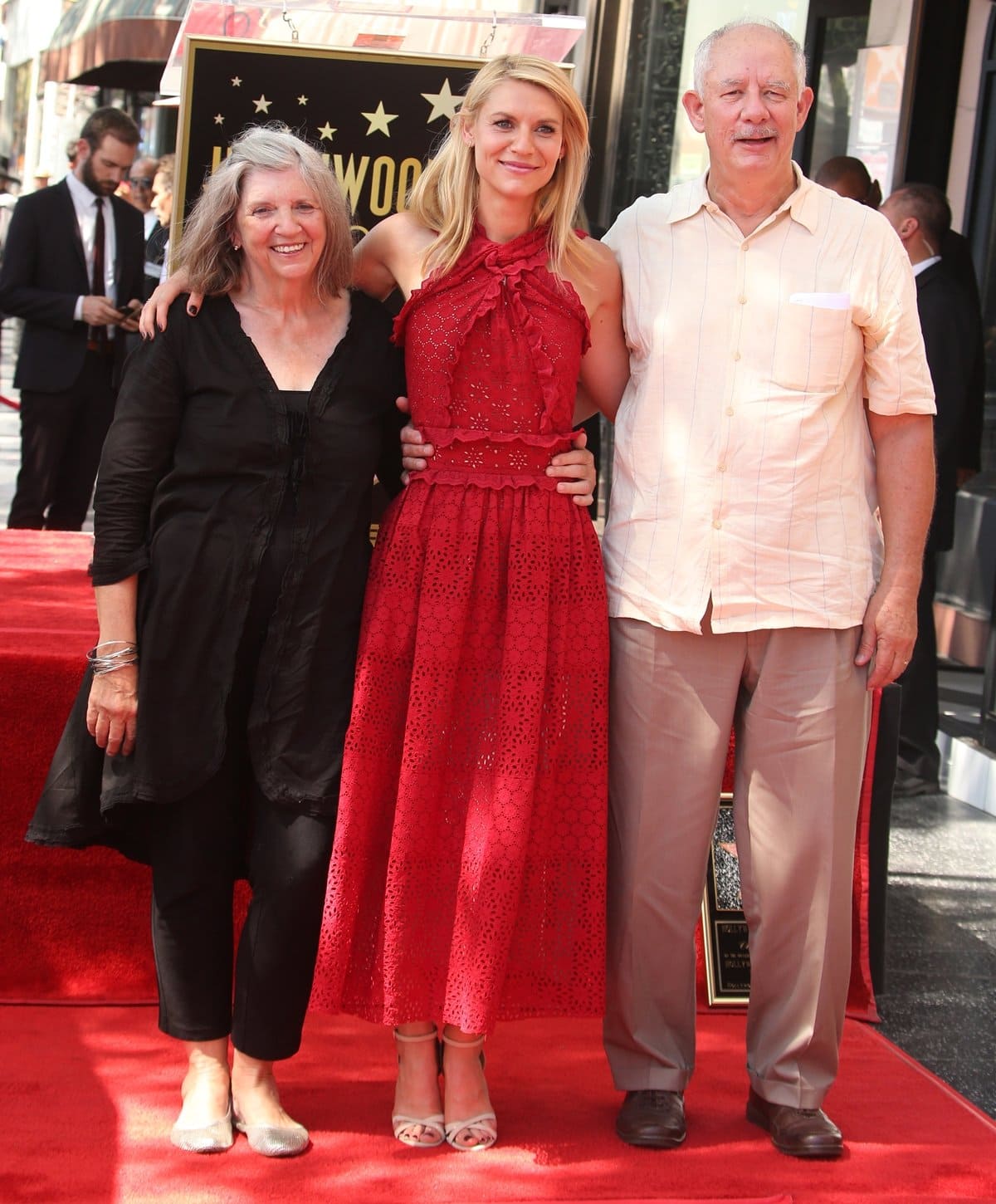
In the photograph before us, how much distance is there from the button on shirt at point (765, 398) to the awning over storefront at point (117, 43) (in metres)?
11.3

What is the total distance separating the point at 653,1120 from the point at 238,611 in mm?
1287

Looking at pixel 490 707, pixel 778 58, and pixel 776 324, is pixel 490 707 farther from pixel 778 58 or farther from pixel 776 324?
pixel 778 58

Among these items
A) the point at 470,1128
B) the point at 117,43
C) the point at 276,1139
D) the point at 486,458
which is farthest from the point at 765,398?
the point at 117,43

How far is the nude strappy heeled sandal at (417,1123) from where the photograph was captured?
3111 mm

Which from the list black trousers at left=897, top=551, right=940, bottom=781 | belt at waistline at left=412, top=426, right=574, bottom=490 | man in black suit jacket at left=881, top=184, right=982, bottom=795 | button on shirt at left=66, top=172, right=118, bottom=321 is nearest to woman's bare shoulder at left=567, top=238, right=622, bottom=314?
belt at waistline at left=412, top=426, right=574, bottom=490

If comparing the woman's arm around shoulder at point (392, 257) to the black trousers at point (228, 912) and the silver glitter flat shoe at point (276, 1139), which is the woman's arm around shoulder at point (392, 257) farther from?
the silver glitter flat shoe at point (276, 1139)

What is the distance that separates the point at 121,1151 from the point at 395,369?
1.57m

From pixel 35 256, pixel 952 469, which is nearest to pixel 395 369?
pixel 952 469

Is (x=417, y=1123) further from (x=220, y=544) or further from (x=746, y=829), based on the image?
(x=220, y=544)

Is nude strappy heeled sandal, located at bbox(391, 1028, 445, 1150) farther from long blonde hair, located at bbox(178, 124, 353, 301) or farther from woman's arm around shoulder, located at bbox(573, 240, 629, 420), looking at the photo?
long blonde hair, located at bbox(178, 124, 353, 301)

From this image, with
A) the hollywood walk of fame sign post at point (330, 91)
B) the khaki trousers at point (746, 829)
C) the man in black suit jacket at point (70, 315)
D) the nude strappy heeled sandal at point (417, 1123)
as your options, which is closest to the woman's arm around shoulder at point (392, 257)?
the khaki trousers at point (746, 829)

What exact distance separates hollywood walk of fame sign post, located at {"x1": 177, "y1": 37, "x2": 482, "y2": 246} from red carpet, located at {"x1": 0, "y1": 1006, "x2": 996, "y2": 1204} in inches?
83.6

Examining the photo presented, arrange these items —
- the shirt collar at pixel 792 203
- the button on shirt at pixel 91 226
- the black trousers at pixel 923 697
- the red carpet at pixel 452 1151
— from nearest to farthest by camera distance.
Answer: the red carpet at pixel 452 1151 < the shirt collar at pixel 792 203 < the black trousers at pixel 923 697 < the button on shirt at pixel 91 226

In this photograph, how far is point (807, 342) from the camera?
300 cm
